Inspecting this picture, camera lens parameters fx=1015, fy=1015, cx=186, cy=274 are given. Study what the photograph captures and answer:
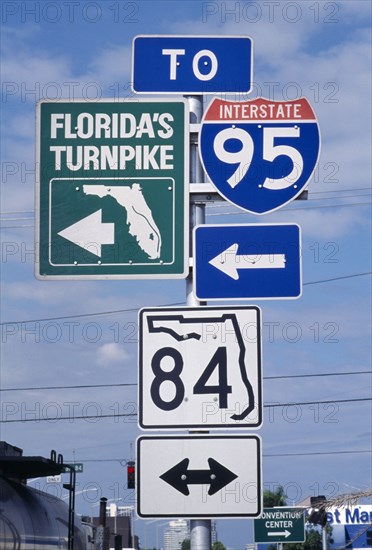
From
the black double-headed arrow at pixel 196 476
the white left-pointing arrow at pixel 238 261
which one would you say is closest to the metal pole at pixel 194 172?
the white left-pointing arrow at pixel 238 261

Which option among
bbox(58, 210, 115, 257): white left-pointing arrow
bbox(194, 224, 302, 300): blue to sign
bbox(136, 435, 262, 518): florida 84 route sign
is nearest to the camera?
bbox(136, 435, 262, 518): florida 84 route sign

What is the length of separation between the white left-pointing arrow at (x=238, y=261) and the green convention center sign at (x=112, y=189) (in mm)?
268

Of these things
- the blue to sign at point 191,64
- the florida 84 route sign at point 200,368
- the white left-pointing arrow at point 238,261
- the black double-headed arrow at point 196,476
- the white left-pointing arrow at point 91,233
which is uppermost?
the blue to sign at point 191,64

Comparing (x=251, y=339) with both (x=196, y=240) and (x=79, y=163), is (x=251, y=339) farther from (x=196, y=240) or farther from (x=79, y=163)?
(x=79, y=163)

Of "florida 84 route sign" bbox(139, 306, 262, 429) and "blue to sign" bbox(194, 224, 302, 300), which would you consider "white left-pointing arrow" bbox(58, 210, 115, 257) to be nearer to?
"blue to sign" bbox(194, 224, 302, 300)

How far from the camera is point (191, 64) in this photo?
730 cm

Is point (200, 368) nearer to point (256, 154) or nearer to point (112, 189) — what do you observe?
point (112, 189)

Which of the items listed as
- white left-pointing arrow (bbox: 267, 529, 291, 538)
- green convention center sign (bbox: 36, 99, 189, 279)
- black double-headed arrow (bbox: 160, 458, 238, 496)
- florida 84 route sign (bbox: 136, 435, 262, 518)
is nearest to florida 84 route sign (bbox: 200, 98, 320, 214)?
green convention center sign (bbox: 36, 99, 189, 279)

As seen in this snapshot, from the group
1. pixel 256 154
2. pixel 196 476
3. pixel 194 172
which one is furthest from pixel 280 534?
pixel 196 476

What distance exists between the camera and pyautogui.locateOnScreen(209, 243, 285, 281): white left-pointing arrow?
6602mm

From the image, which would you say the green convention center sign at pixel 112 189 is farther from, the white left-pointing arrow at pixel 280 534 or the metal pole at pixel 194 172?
the white left-pointing arrow at pixel 280 534

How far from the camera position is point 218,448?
5949 millimetres

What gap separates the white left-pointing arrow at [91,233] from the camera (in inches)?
269

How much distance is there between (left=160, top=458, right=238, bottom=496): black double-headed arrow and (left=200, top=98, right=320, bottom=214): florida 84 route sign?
1.87m
